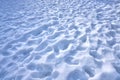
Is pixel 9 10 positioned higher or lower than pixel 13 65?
higher

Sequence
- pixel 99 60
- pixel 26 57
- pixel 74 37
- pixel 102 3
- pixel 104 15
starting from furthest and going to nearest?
pixel 102 3 → pixel 104 15 → pixel 74 37 → pixel 26 57 → pixel 99 60

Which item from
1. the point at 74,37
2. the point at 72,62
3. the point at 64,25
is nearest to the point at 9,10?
the point at 64,25

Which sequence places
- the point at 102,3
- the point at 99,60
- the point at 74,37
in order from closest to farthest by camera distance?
the point at 99,60 < the point at 74,37 < the point at 102,3

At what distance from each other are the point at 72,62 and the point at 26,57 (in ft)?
2.97

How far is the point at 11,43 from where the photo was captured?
3.57 metres

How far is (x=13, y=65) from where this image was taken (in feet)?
9.39

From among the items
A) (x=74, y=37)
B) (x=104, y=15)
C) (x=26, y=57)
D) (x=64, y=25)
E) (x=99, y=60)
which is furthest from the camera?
(x=104, y=15)

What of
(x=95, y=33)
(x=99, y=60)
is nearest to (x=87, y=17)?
(x=95, y=33)

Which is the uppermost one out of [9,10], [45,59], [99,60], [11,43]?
[9,10]

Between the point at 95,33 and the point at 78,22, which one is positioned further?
the point at 78,22

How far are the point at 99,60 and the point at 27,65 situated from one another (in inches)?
49.4

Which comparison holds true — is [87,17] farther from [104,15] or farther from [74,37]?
[74,37]

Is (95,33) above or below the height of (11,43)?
below

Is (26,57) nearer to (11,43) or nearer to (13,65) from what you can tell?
(13,65)
